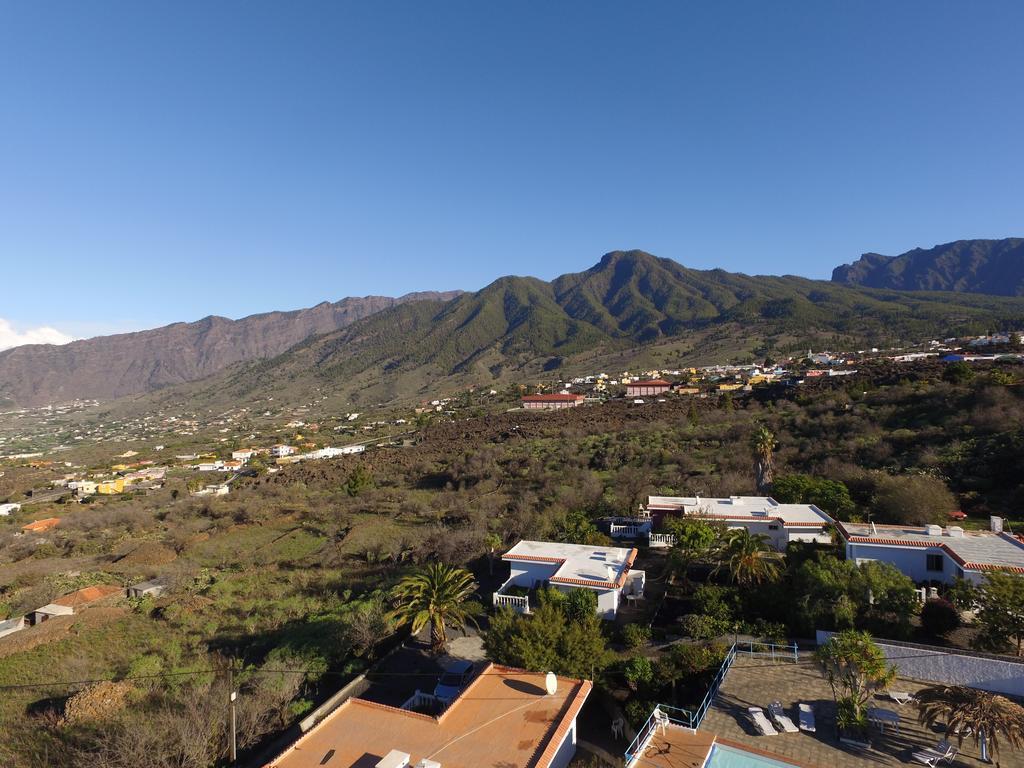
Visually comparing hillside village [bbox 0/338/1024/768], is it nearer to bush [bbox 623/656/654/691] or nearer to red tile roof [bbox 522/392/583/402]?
bush [bbox 623/656/654/691]

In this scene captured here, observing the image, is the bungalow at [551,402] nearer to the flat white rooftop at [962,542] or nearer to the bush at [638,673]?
the flat white rooftop at [962,542]

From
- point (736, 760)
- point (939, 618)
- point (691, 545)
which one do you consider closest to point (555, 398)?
point (691, 545)

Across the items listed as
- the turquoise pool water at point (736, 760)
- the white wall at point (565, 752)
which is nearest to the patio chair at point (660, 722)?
the turquoise pool water at point (736, 760)

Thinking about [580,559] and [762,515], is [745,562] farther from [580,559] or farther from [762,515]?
[762,515]

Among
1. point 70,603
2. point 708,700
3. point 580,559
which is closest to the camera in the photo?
point 708,700

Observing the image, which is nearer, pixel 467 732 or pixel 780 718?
pixel 467 732

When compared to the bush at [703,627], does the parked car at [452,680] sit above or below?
below

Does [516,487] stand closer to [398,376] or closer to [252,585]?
[252,585]
